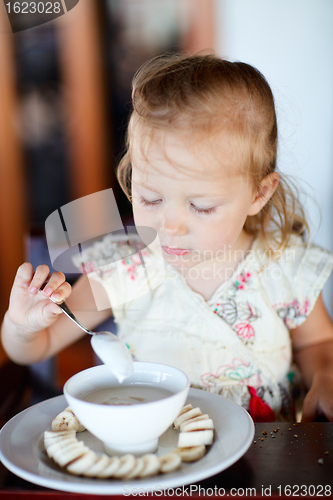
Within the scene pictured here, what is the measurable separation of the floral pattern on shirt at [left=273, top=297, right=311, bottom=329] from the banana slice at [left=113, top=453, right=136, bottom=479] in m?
0.55

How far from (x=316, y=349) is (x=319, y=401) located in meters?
0.18

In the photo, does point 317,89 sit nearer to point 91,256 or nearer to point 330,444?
point 91,256

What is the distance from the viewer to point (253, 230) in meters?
0.95

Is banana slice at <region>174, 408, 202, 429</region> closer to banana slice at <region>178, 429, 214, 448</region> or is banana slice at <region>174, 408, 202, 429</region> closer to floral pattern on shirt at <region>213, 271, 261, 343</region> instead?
banana slice at <region>178, 429, 214, 448</region>

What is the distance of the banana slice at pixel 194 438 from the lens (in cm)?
45

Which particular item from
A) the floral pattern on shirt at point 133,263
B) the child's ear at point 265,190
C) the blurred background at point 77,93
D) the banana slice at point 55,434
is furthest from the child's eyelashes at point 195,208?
the blurred background at point 77,93

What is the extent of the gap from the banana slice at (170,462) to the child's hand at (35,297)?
29 centimetres

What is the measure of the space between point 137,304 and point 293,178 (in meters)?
0.44

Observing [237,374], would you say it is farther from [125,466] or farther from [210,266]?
[125,466]

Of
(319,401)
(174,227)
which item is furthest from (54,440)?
(319,401)

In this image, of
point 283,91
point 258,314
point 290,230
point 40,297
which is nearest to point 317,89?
point 283,91

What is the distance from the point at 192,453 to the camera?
43cm

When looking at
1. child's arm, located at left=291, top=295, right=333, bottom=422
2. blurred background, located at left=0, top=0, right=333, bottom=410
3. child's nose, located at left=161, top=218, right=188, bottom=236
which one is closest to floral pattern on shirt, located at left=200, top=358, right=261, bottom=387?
child's arm, located at left=291, top=295, right=333, bottom=422

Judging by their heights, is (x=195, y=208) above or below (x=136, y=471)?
above
